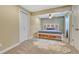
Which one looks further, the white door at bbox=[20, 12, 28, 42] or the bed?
the bed

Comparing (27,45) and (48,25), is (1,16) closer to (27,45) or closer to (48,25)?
(27,45)

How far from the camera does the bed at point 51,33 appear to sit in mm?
3301

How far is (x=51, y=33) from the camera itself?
334 cm

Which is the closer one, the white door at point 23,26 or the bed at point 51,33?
the white door at point 23,26

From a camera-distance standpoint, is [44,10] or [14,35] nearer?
[14,35]

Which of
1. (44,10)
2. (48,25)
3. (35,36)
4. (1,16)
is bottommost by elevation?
(35,36)

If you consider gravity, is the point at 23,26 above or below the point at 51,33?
above

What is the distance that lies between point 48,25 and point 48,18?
249 mm

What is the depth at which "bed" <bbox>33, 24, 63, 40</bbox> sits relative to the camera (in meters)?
3.30

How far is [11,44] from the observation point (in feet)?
8.87
